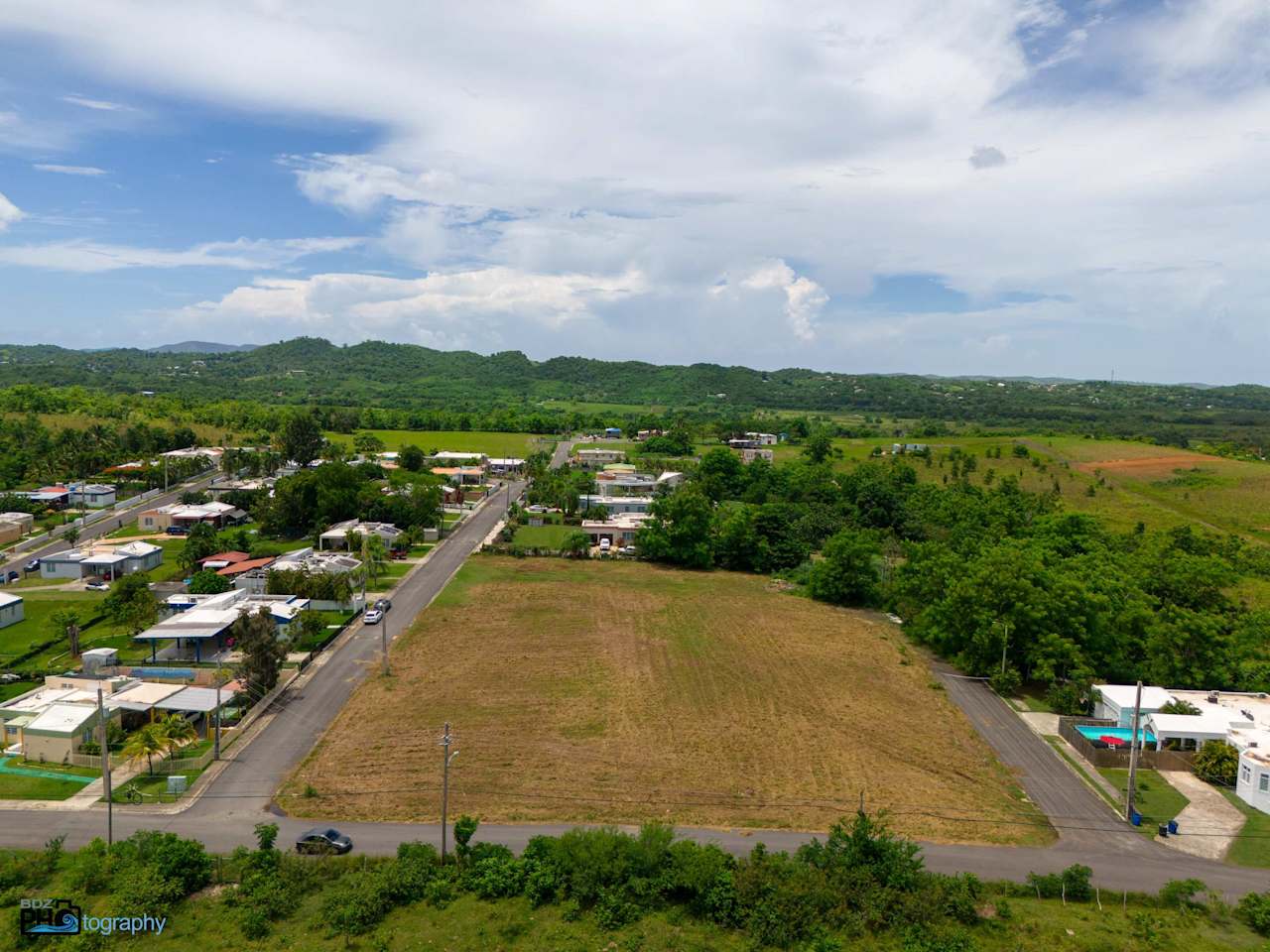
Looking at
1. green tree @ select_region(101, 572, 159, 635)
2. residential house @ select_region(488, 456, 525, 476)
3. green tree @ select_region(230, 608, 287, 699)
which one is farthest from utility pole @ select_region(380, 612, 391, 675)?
residential house @ select_region(488, 456, 525, 476)

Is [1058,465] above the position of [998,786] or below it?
above

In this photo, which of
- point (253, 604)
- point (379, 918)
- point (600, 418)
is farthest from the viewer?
point (600, 418)

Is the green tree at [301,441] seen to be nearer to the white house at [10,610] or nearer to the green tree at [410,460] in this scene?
the green tree at [410,460]

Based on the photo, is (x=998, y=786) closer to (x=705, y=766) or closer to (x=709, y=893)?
(x=705, y=766)

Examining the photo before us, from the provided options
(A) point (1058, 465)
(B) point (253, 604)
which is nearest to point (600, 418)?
(A) point (1058, 465)

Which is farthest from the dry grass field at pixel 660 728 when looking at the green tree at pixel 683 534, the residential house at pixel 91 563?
the residential house at pixel 91 563

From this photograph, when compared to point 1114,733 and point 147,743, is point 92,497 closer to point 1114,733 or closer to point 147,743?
point 147,743

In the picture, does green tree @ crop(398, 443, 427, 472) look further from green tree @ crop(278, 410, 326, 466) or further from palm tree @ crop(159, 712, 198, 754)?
palm tree @ crop(159, 712, 198, 754)
